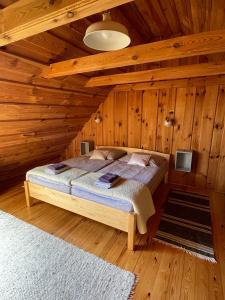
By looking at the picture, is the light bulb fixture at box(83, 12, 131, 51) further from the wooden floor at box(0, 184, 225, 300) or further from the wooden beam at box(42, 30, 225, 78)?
the wooden floor at box(0, 184, 225, 300)

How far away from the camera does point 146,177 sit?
8.36 ft

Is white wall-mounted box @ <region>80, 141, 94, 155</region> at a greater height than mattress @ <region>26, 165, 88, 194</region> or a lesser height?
greater

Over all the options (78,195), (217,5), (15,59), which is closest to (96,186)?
(78,195)

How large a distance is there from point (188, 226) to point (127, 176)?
101 cm

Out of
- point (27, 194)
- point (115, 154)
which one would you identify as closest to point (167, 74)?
point (115, 154)

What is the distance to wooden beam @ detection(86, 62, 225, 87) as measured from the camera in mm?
2381

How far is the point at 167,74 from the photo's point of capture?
2.63 metres

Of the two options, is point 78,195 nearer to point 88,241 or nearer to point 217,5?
point 88,241

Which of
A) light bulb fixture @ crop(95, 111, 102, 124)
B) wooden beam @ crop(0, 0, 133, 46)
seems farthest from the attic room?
light bulb fixture @ crop(95, 111, 102, 124)

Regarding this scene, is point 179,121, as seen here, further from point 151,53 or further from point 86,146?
point 86,146

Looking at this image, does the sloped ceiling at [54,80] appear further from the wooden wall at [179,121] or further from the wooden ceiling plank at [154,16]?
the wooden wall at [179,121]

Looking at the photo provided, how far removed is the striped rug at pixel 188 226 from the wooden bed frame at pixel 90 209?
1.56ft

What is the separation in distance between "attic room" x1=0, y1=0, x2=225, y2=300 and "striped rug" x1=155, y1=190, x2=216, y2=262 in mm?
18

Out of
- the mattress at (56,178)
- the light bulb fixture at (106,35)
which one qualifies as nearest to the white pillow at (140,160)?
the mattress at (56,178)
